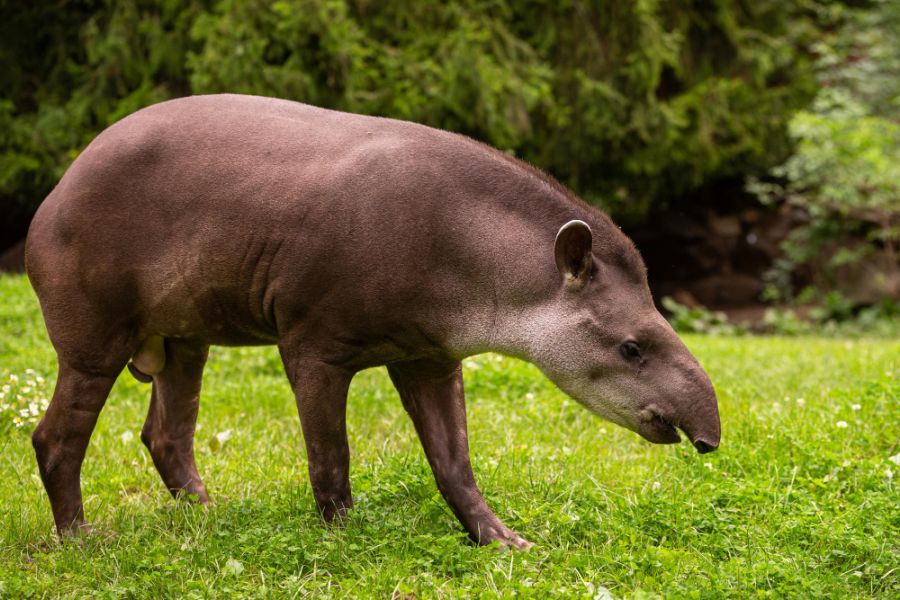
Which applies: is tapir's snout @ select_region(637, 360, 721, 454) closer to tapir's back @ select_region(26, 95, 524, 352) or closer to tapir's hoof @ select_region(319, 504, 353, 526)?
tapir's back @ select_region(26, 95, 524, 352)

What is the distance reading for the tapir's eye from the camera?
13.4 feet

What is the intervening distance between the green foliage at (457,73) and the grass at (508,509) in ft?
16.2

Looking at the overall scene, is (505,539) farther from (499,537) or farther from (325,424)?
(325,424)

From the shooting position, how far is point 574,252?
404 cm

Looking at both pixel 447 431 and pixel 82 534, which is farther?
pixel 447 431

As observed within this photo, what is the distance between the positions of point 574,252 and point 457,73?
23.9 feet

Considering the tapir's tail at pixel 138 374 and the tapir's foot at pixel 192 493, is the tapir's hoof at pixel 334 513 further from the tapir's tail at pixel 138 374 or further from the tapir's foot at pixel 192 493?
the tapir's tail at pixel 138 374

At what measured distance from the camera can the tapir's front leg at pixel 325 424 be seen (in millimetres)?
4215

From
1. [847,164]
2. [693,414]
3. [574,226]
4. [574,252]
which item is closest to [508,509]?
[693,414]

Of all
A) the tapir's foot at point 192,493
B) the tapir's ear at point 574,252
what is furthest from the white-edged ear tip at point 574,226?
the tapir's foot at point 192,493

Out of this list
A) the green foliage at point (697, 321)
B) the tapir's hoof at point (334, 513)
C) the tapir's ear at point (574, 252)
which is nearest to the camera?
the tapir's ear at point (574, 252)

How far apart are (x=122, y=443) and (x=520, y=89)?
269 inches

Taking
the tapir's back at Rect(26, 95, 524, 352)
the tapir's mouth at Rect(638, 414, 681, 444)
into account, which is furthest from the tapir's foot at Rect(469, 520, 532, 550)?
the tapir's back at Rect(26, 95, 524, 352)

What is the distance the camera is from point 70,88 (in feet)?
40.2
